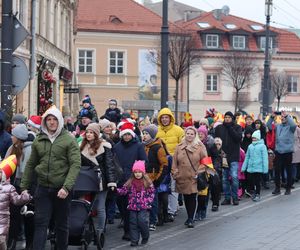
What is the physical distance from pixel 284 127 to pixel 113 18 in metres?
50.3

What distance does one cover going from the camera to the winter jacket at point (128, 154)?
13.1 metres

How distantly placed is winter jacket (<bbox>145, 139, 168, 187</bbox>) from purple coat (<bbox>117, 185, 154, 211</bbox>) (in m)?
1.11

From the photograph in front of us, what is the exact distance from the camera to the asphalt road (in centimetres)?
1218

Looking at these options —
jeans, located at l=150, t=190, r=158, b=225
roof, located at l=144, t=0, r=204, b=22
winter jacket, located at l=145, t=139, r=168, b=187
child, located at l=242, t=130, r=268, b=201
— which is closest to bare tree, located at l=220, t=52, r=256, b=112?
roof, located at l=144, t=0, r=204, b=22

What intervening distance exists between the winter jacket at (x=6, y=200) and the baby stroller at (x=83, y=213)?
929mm

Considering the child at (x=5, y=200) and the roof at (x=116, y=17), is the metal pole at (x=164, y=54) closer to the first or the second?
the child at (x=5, y=200)

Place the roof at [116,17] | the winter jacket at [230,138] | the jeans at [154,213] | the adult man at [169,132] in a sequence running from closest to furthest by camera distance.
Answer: the jeans at [154,213] → the adult man at [169,132] → the winter jacket at [230,138] → the roof at [116,17]

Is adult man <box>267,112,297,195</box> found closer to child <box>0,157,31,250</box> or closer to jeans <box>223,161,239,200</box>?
jeans <box>223,161,239,200</box>

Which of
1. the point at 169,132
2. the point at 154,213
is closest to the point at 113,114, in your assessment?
the point at 169,132

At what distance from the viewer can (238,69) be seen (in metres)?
67.6

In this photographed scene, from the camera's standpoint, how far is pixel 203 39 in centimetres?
7394

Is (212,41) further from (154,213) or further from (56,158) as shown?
(56,158)

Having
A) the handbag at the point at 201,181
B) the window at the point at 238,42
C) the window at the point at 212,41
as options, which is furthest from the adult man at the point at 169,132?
the window at the point at 238,42

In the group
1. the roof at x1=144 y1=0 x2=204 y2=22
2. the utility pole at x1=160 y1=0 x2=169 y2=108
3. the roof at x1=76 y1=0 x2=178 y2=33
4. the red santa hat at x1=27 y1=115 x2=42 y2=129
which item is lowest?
the red santa hat at x1=27 y1=115 x2=42 y2=129
